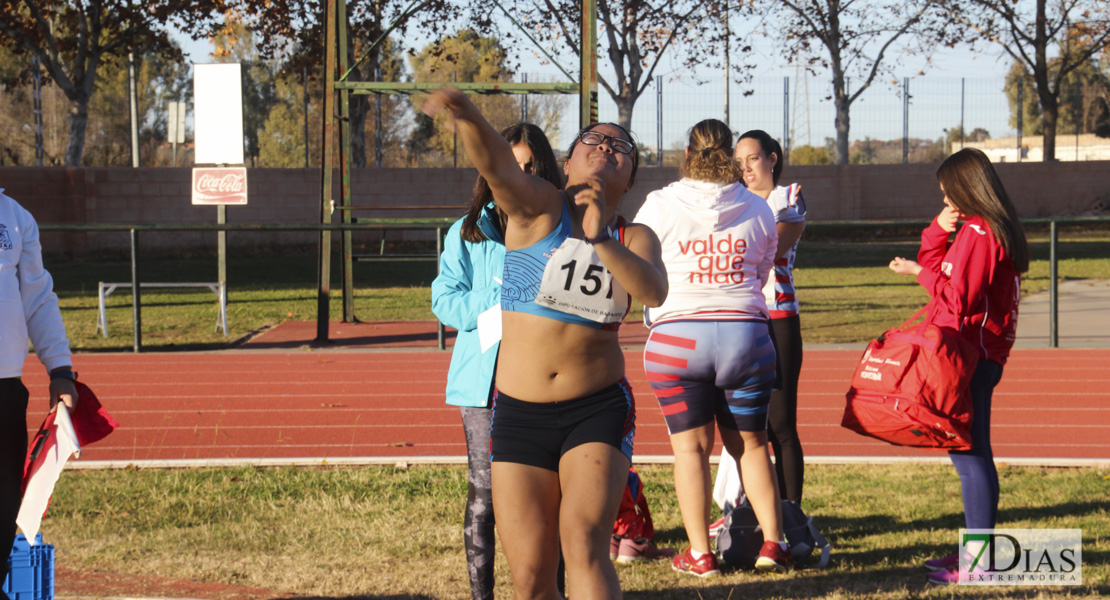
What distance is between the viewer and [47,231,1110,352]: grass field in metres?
12.4

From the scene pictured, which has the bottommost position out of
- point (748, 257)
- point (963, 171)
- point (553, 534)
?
point (553, 534)

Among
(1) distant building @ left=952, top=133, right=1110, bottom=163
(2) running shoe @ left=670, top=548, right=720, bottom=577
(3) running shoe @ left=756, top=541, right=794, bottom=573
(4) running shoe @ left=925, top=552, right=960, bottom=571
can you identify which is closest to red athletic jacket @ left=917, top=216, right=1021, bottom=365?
(4) running shoe @ left=925, top=552, right=960, bottom=571

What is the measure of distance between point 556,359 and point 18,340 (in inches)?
69.8

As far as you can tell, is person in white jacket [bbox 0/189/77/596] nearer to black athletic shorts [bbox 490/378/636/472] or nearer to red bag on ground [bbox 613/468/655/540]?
black athletic shorts [bbox 490/378/636/472]

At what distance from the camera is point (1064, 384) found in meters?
9.05

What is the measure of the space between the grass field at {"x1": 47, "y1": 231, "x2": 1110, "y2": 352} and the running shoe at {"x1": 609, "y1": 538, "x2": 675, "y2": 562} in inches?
277

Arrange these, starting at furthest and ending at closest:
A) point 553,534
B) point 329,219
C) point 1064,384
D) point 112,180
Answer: point 112,180
point 329,219
point 1064,384
point 553,534

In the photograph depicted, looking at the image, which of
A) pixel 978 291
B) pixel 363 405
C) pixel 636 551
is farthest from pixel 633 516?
pixel 363 405

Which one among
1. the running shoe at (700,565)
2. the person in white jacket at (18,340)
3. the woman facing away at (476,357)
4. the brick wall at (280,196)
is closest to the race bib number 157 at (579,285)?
the woman facing away at (476,357)

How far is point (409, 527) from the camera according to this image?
523 cm

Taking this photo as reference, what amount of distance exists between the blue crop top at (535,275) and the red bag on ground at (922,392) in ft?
5.63

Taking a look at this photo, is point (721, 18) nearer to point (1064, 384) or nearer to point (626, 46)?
point (626, 46)

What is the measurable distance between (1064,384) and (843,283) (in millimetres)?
8712

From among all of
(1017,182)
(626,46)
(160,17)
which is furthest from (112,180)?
(1017,182)
